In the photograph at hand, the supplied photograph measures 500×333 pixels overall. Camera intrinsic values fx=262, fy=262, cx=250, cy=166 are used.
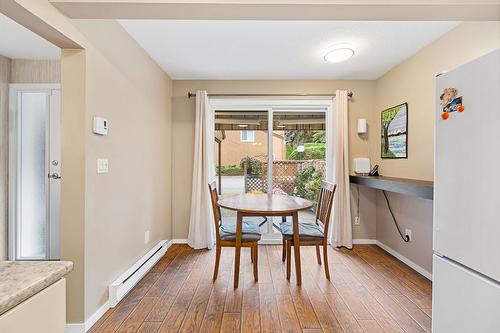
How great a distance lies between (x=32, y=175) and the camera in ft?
9.45

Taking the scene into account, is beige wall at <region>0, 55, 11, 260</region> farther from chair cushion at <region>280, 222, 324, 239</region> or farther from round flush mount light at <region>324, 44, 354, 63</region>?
round flush mount light at <region>324, 44, 354, 63</region>

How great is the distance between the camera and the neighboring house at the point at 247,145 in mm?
3908

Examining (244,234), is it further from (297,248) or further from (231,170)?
(231,170)

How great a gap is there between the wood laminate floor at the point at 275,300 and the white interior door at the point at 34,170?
4.40 ft

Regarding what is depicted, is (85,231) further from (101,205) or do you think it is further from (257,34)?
(257,34)

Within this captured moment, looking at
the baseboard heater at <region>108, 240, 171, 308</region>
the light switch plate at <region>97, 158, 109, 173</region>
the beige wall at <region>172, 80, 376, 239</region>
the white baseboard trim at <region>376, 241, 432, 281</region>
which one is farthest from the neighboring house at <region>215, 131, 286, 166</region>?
the light switch plate at <region>97, 158, 109, 173</region>

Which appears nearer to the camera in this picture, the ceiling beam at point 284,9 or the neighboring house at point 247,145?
the ceiling beam at point 284,9

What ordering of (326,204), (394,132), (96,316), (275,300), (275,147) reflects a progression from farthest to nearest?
1. (275,147)
2. (394,132)
3. (326,204)
4. (275,300)
5. (96,316)

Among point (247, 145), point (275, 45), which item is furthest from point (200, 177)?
point (275, 45)

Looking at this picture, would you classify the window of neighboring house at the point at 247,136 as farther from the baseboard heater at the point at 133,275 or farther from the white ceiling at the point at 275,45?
the baseboard heater at the point at 133,275

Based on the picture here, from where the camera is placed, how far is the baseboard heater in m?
2.12

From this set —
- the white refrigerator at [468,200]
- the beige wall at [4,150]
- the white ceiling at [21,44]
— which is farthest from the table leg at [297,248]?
the beige wall at [4,150]

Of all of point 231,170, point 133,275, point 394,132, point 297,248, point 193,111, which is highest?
point 193,111

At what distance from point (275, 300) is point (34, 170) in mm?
2884
